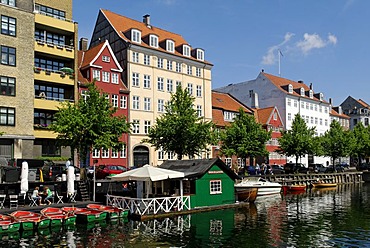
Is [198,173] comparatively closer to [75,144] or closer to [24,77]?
[75,144]

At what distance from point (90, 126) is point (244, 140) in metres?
25.5

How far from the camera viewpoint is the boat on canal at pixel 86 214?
2709cm

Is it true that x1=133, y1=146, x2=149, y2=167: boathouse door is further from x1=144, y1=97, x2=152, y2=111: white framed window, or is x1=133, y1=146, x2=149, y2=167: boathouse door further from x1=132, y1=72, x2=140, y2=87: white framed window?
x1=132, y1=72, x2=140, y2=87: white framed window

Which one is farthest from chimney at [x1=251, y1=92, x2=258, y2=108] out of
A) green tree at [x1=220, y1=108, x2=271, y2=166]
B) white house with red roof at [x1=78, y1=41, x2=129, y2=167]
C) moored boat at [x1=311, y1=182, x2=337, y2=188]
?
white house with red roof at [x1=78, y1=41, x2=129, y2=167]

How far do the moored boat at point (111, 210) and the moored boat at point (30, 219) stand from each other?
4282 mm

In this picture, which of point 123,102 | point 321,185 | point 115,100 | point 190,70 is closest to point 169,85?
point 190,70

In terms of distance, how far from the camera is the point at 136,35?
59.3 m

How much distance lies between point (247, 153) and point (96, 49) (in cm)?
2443

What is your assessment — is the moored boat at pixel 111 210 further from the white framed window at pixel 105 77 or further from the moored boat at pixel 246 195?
the white framed window at pixel 105 77

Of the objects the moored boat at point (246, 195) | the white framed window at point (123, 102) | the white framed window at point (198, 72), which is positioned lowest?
the moored boat at point (246, 195)

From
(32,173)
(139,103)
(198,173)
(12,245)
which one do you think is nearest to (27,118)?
(32,173)

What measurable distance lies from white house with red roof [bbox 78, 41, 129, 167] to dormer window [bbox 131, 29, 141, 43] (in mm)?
5194

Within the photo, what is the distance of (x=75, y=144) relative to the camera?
3734 centimetres

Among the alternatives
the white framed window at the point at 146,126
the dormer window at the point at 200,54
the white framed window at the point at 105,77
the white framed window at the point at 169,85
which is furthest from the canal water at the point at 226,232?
the dormer window at the point at 200,54
